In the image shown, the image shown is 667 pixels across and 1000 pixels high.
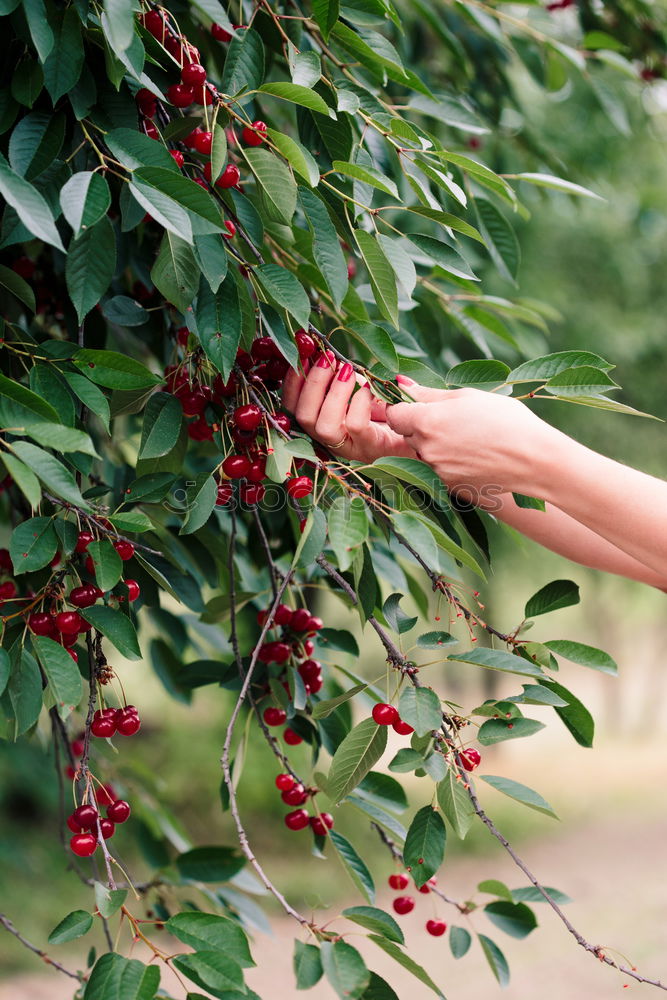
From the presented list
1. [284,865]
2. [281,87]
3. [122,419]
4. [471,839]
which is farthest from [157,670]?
[471,839]

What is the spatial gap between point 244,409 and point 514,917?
0.83m

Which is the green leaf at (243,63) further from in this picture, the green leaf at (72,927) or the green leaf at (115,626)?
the green leaf at (72,927)

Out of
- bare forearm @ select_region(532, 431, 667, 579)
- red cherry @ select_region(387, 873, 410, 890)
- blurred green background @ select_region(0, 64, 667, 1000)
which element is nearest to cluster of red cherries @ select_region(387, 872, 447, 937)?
red cherry @ select_region(387, 873, 410, 890)

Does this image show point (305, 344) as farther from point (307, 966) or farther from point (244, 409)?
point (307, 966)

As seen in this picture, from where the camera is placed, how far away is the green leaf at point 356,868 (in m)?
1.16

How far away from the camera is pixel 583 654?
1110 millimetres

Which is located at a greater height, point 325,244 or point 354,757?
point 325,244

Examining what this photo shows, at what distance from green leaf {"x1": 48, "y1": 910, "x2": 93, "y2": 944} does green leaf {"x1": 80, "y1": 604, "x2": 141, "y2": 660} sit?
27cm

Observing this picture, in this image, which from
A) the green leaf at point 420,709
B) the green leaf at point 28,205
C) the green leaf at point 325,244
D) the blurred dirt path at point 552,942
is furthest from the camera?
the blurred dirt path at point 552,942

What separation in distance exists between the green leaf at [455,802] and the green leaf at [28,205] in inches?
25.7

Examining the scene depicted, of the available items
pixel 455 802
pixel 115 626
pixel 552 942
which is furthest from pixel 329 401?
pixel 552 942

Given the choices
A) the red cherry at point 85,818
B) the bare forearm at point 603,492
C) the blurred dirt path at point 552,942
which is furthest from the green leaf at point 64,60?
the blurred dirt path at point 552,942

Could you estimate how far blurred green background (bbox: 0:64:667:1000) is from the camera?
4.79 metres

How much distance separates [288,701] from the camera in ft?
4.15
